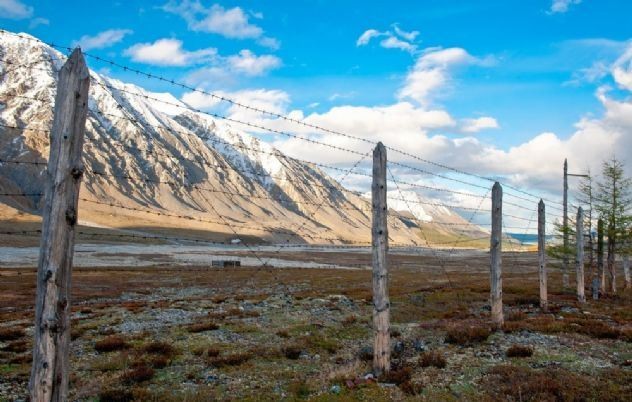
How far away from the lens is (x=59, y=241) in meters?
7.42

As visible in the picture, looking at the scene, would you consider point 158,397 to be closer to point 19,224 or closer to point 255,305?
point 255,305

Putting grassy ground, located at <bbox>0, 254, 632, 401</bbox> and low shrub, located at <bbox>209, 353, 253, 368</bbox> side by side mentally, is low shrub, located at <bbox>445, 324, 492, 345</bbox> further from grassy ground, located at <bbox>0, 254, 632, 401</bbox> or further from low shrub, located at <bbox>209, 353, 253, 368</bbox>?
low shrub, located at <bbox>209, 353, 253, 368</bbox>

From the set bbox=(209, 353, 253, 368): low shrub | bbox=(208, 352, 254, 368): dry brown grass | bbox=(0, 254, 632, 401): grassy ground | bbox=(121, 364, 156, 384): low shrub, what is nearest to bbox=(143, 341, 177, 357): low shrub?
bbox=(0, 254, 632, 401): grassy ground

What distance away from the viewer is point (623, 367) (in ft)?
46.1

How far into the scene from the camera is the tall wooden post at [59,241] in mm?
7281

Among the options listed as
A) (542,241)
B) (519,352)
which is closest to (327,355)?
(519,352)

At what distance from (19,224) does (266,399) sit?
204052 millimetres

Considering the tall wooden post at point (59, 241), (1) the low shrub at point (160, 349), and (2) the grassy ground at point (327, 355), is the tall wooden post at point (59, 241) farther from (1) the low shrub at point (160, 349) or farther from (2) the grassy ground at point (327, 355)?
(1) the low shrub at point (160, 349)

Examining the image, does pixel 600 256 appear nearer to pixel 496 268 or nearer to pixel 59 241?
pixel 496 268

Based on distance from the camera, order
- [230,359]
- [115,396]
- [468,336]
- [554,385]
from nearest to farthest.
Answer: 1. [115,396]
2. [554,385]
3. [230,359]
4. [468,336]

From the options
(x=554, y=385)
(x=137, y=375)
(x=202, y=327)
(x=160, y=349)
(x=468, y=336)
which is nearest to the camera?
(x=554, y=385)

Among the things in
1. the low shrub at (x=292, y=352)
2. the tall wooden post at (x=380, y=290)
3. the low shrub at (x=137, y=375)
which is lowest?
the low shrub at (x=292, y=352)

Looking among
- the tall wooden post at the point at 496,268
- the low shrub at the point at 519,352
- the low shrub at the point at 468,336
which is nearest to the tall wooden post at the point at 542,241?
the tall wooden post at the point at 496,268

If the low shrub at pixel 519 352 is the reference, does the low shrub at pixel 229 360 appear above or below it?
below
